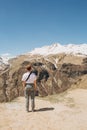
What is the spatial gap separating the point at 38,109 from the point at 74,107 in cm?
330

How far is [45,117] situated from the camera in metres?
16.4

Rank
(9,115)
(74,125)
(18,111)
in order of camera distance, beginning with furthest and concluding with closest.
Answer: (18,111)
(9,115)
(74,125)

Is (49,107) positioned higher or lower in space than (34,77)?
lower

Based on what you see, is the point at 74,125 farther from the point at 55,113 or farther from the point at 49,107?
the point at 49,107

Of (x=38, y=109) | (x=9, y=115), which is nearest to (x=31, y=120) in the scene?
(x=9, y=115)

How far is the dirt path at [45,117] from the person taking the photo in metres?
14.4

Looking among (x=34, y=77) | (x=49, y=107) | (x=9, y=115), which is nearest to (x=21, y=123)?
(x=9, y=115)

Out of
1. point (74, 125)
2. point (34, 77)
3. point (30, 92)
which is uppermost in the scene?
point (34, 77)

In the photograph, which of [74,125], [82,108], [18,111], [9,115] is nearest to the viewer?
[74,125]

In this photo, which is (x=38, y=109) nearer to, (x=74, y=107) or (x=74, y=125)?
(x=74, y=107)

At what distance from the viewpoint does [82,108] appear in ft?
65.9

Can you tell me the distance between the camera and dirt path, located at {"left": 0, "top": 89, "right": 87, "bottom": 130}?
47.4ft

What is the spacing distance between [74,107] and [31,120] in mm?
5856

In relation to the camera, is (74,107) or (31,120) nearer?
(31,120)
